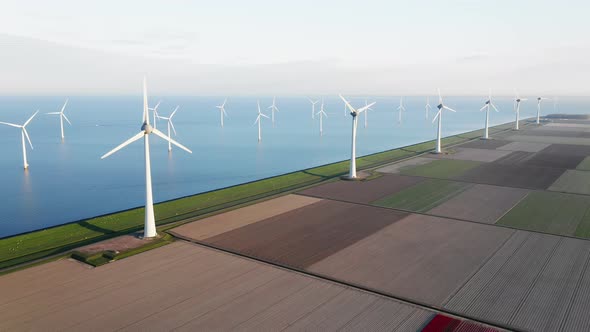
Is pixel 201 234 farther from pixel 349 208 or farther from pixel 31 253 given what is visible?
pixel 349 208

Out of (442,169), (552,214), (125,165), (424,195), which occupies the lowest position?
(125,165)

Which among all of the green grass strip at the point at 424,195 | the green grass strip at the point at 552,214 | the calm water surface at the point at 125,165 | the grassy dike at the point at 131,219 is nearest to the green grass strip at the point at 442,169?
the green grass strip at the point at 424,195

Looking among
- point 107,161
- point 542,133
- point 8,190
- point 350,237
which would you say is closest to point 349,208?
point 350,237

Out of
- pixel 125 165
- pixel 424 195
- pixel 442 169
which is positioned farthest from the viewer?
pixel 125 165

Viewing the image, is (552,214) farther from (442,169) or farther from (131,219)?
(131,219)

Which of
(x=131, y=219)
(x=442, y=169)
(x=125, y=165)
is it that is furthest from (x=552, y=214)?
(x=125, y=165)

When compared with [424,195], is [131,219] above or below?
below
